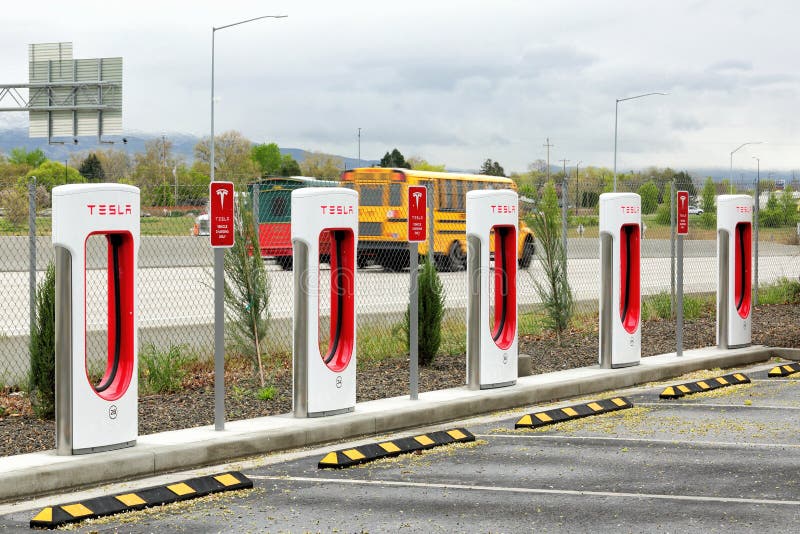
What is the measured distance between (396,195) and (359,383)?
1591cm

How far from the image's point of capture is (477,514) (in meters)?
6.47

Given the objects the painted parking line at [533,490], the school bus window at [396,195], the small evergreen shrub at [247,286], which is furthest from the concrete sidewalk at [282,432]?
the school bus window at [396,195]

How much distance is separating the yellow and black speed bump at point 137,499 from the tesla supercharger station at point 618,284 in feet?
18.8

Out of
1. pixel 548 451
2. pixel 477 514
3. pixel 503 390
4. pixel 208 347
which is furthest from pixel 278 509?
pixel 208 347

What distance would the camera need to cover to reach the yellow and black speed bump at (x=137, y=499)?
6.33 m

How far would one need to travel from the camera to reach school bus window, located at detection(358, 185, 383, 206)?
26.6m

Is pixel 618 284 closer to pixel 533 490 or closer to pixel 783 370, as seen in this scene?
pixel 783 370

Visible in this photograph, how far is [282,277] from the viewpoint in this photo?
77.1 feet

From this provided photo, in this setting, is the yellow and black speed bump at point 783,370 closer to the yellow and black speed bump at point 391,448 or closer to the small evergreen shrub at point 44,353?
the yellow and black speed bump at point 391,448

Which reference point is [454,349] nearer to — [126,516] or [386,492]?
[386,492]

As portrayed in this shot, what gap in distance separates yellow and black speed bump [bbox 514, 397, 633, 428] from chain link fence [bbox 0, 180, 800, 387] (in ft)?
10.0

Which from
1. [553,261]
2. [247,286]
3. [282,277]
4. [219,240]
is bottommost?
[282,277]

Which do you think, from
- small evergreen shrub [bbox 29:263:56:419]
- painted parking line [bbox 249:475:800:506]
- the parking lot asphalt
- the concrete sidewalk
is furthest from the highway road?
painted parking line [bbox 249:475:800:506]

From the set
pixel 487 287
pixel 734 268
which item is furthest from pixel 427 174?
pixel 487 287
